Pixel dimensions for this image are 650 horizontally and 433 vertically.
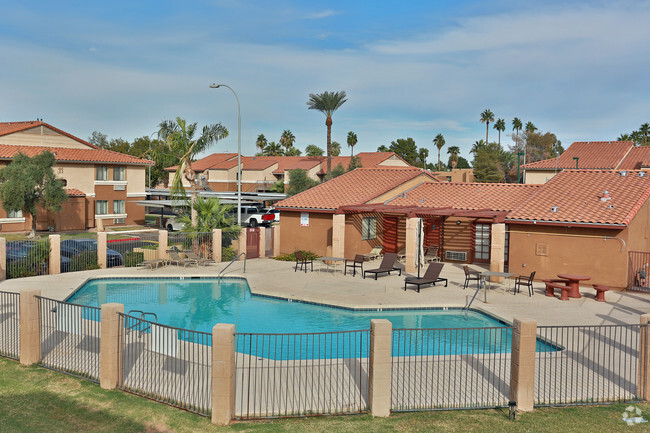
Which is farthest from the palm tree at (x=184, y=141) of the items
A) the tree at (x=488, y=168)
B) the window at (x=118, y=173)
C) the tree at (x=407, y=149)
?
the tree at (x=407, y=149)

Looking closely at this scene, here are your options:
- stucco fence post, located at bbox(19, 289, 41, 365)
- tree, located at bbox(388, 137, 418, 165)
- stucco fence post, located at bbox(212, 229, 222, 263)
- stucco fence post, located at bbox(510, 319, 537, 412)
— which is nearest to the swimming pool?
stucco fence post, located at bbox(510, 319, 537, 412)

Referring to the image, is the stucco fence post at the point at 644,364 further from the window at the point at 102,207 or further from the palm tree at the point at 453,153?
the palm tree at the point at 453,153

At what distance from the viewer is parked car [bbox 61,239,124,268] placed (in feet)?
78.8

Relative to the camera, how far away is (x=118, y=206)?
46.8 metres

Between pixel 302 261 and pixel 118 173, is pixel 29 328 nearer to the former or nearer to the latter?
pixel 302 261

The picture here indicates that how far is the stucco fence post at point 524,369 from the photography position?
9836 millimetres

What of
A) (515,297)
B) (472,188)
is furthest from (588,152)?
(515,297)

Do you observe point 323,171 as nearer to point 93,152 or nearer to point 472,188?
point 93,152

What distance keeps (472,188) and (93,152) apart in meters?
32.7

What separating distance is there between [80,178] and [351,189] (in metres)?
24.5

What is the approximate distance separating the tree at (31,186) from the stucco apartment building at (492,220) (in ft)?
57.0

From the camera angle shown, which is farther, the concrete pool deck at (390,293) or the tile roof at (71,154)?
the tile roof at (71,154)

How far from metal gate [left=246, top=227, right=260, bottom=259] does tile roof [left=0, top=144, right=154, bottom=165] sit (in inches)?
807

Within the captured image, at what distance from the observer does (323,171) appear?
255 feet
